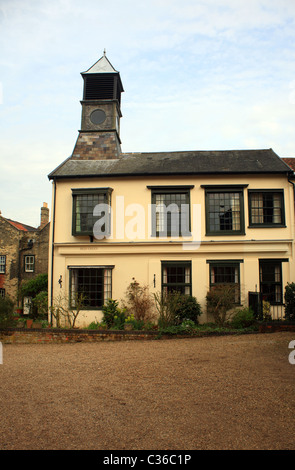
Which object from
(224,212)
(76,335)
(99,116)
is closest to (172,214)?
(224,212)

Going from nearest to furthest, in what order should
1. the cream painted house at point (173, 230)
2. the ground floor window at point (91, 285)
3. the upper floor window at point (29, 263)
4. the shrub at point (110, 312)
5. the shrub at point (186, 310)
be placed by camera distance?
the shrub at point (186, 310), the shrub at point (110, 312), the cream painted house at point (173, 230), the ground floor window at point (91, 285), the upper floor window at point (29, 263)

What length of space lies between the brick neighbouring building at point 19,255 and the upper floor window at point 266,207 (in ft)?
64.1

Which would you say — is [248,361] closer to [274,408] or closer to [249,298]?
[274,408]

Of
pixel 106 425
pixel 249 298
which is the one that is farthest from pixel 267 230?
pixel 106 425

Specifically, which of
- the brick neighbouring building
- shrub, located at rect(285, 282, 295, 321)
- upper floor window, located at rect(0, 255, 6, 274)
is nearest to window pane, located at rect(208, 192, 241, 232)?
shrub, located at rect(285, 282, 295, 321)

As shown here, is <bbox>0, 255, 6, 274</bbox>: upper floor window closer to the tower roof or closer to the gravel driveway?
the tower roof

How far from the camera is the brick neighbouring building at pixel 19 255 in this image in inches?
1195

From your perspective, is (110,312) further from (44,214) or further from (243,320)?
(44,214)

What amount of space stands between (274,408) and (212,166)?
1273cm

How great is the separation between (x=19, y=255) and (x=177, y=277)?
61.9ft

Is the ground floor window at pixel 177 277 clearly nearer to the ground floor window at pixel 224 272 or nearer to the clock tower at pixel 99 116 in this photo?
the ground floor window at pixel 224 272

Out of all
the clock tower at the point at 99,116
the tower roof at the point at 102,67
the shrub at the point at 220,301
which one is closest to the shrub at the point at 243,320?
the shrub at the point at 220,301

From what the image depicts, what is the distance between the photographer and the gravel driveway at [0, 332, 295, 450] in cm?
491

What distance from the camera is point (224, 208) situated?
16609mm
